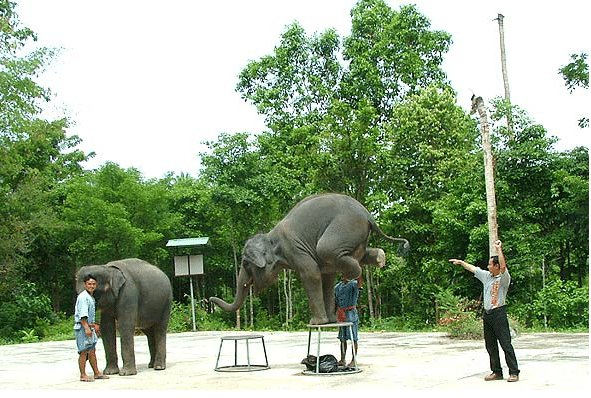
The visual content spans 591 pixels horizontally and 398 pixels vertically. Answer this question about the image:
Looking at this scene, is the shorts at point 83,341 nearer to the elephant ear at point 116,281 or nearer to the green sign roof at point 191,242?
the elephant ear at point 116,281

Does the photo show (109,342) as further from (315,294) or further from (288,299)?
(288,299)

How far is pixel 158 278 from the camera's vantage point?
9.71 m

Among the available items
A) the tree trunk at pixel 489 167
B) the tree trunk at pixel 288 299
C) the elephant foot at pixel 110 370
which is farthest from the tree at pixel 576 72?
the elephant foot at pixel 110 370

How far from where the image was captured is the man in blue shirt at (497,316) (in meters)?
7.40

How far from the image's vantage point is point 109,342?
9.35 m

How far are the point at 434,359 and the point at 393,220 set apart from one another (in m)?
10.1

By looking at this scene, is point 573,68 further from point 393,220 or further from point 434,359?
point 434,359

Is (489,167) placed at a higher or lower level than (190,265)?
higher

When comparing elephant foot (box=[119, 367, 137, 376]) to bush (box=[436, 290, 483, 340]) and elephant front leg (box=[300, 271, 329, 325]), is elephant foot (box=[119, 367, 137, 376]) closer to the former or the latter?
elephant front leg (box=[300, 271, 329, 325])

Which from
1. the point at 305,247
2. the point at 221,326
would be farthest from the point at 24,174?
the point at 305,247

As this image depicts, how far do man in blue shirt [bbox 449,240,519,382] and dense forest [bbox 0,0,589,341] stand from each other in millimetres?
9811

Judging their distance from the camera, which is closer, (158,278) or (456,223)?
(158,278)

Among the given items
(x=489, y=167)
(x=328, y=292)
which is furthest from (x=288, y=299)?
(x=328, y=292)

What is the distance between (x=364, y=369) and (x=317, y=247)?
5.35 ft
